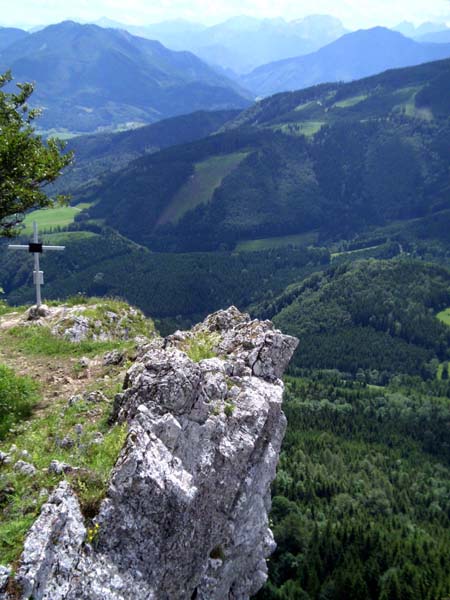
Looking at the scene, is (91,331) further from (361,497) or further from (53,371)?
(361,497)

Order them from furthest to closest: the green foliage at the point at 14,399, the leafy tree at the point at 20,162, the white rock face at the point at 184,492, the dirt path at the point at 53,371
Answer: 1. the dirt path at the point at 53,371
2. the leafy tree at the point at 20,162
3. the green foliage at the point at 14,399
4. the white rock face at the point at 184,492

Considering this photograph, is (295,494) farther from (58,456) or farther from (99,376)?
(58,456)

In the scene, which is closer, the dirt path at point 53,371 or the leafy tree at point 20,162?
the leafy tree at point 20,162

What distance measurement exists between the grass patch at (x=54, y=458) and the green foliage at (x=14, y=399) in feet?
2.36

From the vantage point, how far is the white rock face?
1518 cm

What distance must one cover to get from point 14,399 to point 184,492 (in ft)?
34.1

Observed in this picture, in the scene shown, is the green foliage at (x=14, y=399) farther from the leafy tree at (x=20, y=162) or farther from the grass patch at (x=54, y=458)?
the leafy tree at (x=20, y=162)

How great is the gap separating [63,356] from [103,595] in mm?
18164

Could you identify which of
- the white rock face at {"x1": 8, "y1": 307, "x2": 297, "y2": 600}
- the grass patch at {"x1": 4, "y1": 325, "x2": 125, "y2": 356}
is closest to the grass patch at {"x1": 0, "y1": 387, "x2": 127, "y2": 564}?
the white rock face at {"x1": 8, "y1": 307, "x2": 297, "y2": 600}

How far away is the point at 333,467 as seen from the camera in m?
123

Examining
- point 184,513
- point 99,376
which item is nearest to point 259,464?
point 184,513

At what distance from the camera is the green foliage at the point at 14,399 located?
73.1 feet

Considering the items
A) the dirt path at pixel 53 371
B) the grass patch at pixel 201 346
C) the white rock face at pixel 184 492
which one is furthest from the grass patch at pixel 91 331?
the white rock face at pixel 184 492

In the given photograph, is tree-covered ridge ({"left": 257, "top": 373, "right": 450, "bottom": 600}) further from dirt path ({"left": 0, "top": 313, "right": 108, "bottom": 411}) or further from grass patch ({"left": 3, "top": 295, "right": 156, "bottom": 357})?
dirt path ({"left": 0, "top": 313, "right": 108, "bottom": 411})
